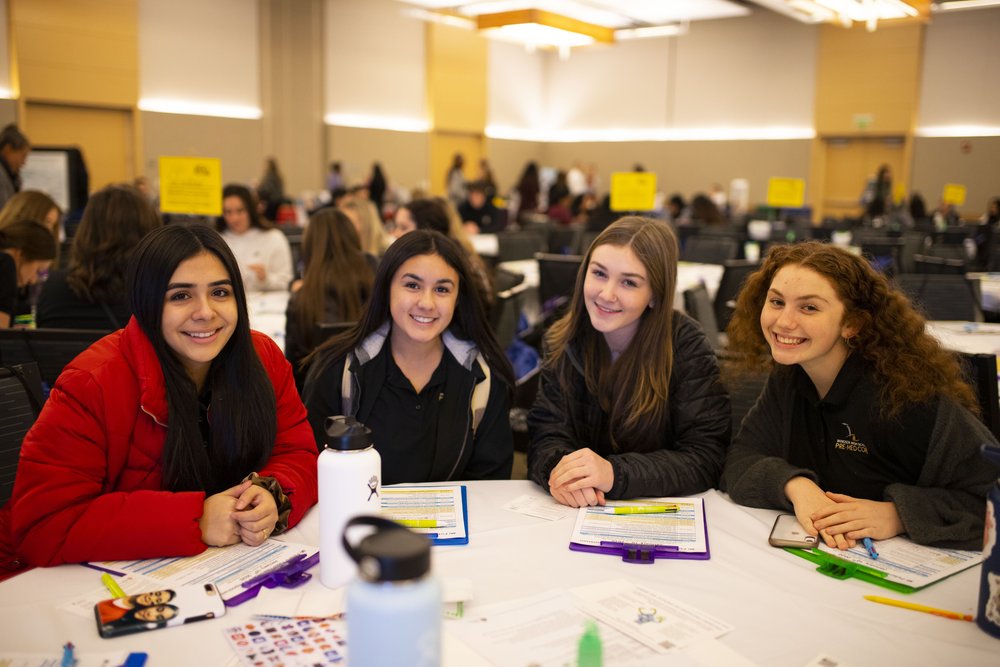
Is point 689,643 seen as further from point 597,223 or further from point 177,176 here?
point 597,223

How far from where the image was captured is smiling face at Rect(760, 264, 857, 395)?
1.92m

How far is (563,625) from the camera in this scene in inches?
53.1

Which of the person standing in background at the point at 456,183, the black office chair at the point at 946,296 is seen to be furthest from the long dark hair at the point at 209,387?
the person standing in background at the point at 456,183

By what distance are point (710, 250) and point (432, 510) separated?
5.88 metres

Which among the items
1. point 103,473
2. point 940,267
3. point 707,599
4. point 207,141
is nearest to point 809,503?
point 707,599

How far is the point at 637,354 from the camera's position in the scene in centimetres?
221

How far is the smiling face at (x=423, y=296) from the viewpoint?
2.26 m

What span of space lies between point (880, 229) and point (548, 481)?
9025 mm

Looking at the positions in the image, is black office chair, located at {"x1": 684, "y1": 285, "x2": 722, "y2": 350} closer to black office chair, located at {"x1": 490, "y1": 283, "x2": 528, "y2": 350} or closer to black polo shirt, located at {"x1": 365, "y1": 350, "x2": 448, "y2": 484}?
black office chair, located at {"x1": 490, "y1": 283, "x2": 528, "y2": 350}

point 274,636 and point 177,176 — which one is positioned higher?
point 177,176

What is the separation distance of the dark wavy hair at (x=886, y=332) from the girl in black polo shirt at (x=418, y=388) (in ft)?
2.60

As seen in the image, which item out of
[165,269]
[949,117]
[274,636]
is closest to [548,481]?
[274,636]

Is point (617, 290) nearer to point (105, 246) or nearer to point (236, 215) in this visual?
point (105, 246)

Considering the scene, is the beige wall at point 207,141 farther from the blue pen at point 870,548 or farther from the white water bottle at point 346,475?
the blue pen at point 870,548
